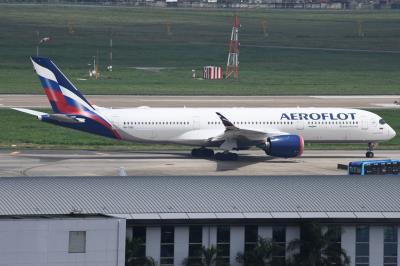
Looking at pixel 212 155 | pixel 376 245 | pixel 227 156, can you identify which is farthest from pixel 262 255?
pixel 212 155

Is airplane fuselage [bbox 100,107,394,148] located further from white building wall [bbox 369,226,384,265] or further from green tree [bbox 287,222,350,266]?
green tree [bbox 287,222,350,266]

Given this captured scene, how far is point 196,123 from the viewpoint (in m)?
93.5

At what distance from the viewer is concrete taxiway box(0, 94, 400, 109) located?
13175 cm

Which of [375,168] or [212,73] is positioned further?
[212,73]

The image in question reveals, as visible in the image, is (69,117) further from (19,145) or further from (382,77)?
(382,77)

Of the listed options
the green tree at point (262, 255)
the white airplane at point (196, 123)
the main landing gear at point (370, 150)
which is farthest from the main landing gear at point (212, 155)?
the green tree at point (262, 255)

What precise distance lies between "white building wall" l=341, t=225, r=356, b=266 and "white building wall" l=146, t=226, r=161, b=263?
828cm

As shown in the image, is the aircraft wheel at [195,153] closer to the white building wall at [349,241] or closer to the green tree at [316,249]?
the white building wall at [349,241]

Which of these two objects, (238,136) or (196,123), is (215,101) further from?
(238,136)

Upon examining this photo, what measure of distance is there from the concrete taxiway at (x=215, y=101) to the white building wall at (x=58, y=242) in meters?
81.7

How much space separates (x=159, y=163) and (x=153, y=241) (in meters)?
40.2

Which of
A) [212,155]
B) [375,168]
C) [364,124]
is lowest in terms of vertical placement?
[212,155]

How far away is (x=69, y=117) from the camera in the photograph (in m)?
91.4

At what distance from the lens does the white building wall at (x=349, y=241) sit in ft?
167
